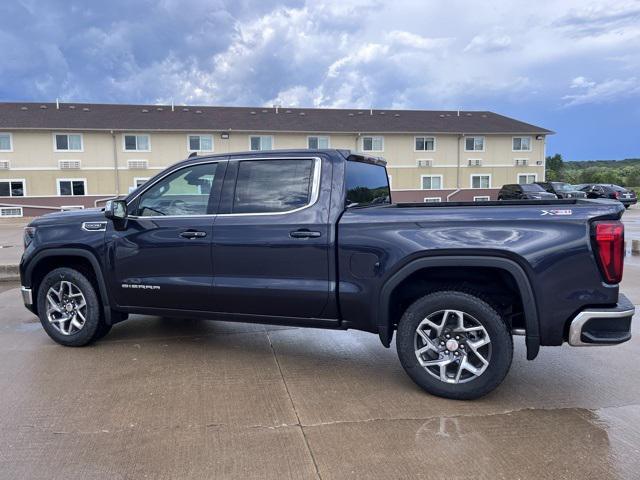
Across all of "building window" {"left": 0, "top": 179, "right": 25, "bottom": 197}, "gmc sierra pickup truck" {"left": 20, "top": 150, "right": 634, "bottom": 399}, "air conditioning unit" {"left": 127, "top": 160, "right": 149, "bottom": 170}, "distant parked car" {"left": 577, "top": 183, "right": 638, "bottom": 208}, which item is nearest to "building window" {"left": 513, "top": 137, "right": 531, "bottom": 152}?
"distant parked car" {"left": 577, "top": 183, "right": 638, "bottom": 208}

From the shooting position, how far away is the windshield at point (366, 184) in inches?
173

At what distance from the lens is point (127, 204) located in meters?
4.84

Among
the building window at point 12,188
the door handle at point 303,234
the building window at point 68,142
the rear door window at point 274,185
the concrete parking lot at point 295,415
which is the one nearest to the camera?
the concrete parking lot at point 295,415

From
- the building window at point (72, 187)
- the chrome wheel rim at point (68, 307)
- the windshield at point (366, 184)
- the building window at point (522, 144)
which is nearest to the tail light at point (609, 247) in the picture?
the windshield at point (366, 184)

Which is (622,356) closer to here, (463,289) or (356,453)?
(463,289)

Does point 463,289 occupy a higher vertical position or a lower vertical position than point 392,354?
higher

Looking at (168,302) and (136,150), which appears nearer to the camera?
(168,302)

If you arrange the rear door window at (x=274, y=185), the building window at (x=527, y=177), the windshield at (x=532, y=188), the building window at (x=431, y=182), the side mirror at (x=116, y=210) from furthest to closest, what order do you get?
the building window at (x=527, y=177) < the building window at (x=431, y=182) < the windshield at (x=532, y=188) < the side mirror at (x=116, y=210) < the rear door window at (x=274, y=185)

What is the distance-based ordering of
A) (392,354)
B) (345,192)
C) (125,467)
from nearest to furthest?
(125,467), (345,192), (392,354)

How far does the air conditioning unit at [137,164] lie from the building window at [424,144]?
20.1 metres

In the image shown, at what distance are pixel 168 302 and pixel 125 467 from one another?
6.27ft

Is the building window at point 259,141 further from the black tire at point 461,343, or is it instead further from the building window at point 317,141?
the black tire at point 461,343

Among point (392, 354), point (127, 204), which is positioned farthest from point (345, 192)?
point (127, 204)

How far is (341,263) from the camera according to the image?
13.4ft
